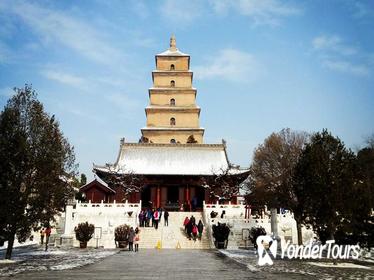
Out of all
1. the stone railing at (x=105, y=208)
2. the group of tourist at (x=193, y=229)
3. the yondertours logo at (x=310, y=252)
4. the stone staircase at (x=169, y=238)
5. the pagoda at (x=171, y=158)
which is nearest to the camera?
the yondertours logo at (x=310, y=252)

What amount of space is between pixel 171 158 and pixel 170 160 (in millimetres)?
417

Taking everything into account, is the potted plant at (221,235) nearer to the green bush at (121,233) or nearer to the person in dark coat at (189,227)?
the person in dark coat at (189,227)

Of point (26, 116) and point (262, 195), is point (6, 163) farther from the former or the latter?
point (262, 195)

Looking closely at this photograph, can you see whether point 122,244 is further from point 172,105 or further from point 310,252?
point 172,105

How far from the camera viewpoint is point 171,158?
39000mm

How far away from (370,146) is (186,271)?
36597 mm

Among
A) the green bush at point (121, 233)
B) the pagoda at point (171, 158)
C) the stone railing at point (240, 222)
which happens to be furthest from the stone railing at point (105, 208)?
the pagoda at point (171, 158)

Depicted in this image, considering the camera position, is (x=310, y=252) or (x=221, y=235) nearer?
(x=310, y=252)

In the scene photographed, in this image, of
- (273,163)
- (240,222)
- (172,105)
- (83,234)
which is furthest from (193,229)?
(172,105)

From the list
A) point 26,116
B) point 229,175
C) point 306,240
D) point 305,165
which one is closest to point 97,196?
point 229,175

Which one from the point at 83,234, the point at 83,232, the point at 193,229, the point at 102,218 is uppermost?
the point at 102,218

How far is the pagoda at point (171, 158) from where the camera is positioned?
1427 inches

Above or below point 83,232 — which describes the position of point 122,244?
below

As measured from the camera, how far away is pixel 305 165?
15195 millimetres
